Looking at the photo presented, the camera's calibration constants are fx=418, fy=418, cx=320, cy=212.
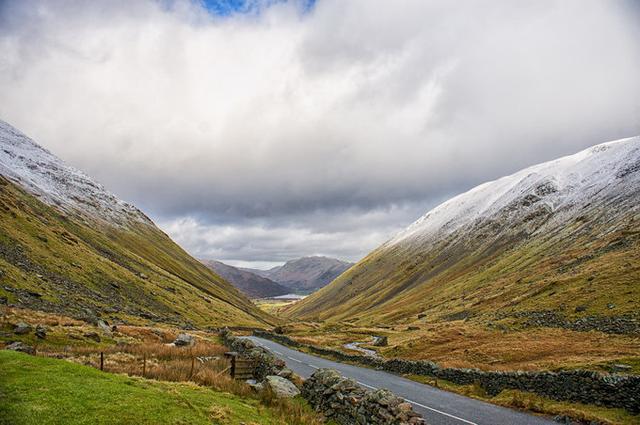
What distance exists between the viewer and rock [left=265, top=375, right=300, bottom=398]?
2464 cm

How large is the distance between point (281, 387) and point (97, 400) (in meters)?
11.7

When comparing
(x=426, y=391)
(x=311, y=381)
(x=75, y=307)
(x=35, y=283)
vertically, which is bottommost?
(x=426, y=391)

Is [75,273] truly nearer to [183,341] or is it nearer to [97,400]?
[183,341]

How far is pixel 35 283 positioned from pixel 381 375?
6653 cm

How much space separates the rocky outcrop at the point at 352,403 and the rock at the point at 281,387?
2.57ft

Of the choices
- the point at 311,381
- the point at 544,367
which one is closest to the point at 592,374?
the point at 544,367

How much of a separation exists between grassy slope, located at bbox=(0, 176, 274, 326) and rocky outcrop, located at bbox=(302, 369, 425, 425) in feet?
186

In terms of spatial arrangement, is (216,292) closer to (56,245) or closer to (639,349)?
(56,245)

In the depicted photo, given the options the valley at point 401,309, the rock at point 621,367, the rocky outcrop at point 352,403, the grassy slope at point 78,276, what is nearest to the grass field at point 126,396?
the valley at point 401,309

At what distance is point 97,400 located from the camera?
16203mm

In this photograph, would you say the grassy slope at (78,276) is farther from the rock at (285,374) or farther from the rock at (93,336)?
the rock at (285,374)

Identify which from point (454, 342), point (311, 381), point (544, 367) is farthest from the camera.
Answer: point (454, 342)

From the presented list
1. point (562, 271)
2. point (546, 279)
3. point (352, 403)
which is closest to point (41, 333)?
point (352, 403)

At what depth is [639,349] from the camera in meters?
43.4
